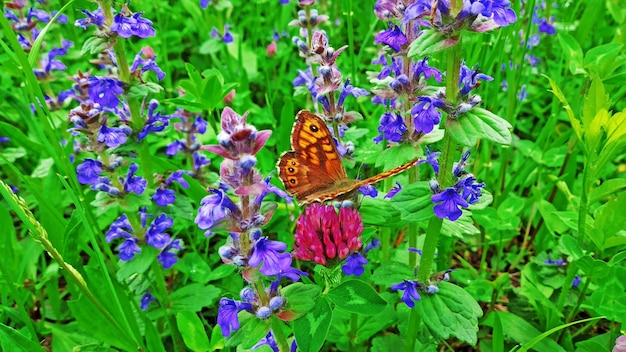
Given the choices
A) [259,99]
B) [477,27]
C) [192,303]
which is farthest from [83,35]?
[477,27]

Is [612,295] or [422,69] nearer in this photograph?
[422,69]

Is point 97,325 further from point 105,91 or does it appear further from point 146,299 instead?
point 105,91

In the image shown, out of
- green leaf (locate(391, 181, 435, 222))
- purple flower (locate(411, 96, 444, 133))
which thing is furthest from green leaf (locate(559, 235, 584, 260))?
purple flower (locate(411, 96, 444, 133))

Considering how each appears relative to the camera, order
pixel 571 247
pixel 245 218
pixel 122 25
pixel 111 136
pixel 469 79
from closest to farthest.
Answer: pixel 245 218, pixel 469 79, pixel 571 247, pixel 122 25, pixel 111 136

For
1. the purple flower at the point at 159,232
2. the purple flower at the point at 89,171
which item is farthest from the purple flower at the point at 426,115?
the purple flower at the point at 89,171

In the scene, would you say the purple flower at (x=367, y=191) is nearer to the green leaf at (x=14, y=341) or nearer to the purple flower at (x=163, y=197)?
the purple flower at (x=163, y=197)

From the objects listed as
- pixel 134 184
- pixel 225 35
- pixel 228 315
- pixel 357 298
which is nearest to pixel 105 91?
pixel 134 184

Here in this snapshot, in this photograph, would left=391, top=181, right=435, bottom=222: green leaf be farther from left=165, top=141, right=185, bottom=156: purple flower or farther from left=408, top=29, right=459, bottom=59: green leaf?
left=165, top=141, right=185, bottom=156: purple flower

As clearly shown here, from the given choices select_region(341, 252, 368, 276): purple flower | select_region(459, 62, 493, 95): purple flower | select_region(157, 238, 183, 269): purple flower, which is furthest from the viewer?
select_region(157, 238, 183, 269): purple flower
